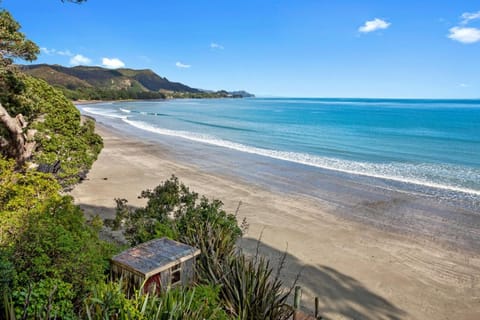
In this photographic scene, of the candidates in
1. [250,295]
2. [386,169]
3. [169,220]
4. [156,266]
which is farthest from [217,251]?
[386,169]

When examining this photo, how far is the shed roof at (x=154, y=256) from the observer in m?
4.71

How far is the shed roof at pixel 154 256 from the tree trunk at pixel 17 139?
6.95 m

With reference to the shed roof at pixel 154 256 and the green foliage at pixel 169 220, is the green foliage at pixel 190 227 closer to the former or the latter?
the green foliage at pixel 169 220

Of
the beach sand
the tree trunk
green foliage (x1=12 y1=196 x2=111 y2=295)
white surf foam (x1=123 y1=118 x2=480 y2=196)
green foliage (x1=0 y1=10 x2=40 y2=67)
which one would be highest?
green foliage (x1=0 y1=10 x2=40 y2=67)

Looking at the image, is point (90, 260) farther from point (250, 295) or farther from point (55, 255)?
point (250, 295)

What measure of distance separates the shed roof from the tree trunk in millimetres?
6949

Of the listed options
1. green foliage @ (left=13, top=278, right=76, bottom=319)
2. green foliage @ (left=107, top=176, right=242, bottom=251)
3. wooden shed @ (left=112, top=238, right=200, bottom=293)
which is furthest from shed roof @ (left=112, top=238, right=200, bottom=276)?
green foliage @ (left=13, top=278, right=76, bottom=319)

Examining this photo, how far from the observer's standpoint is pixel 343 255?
32.5ft

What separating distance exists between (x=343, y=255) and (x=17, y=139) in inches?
425

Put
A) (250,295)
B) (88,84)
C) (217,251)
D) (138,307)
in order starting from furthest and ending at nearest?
1. (88,84)
2. (217,251)
3. (250,295)
4. (138,307)

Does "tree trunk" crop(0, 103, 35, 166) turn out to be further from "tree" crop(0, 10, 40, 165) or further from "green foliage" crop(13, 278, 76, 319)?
"green foliage" crop(13, 278, 76, 319)

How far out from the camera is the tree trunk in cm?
949

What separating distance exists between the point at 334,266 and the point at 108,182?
12.0 m

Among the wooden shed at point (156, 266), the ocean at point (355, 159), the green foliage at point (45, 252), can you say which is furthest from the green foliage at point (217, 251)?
the ocean at point (355, 159)
